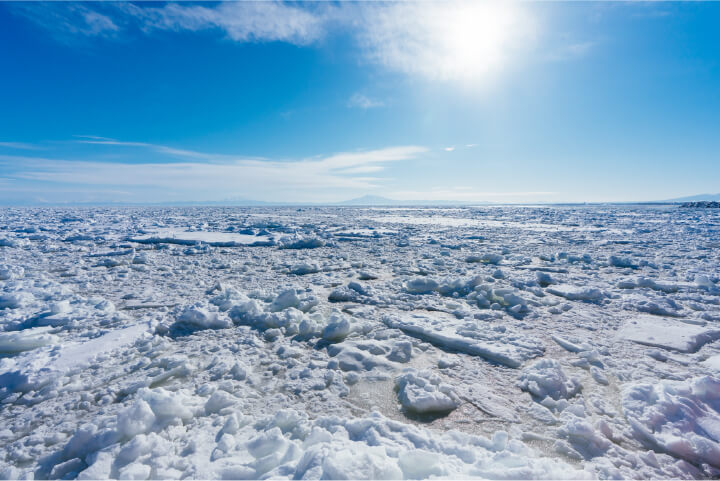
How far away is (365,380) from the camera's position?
2594mm

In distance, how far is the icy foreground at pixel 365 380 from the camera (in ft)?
5.68

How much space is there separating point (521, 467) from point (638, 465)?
2.38 feet

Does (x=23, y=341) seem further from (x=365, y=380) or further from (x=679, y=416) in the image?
(x=679, y=416)

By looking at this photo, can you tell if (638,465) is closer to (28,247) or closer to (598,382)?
(598,382)

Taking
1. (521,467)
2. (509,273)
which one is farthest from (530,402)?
(509,273)

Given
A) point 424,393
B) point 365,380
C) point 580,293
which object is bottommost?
point 365,380

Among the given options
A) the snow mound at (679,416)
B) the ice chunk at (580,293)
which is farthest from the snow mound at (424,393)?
the ice chunk at (580,293)

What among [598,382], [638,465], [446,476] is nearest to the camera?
[446,476]

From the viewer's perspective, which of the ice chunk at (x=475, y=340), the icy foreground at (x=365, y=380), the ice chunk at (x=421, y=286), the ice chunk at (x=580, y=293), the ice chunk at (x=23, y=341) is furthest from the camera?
the ice chunk at (x=421, y=286)

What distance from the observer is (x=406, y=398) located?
2248 millimetres

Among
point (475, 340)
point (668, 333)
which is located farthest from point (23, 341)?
point (668, 333)

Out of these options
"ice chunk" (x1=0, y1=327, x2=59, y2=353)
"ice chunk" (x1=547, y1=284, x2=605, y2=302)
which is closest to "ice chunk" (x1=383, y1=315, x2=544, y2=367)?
"ice chunk" (x1=547, y1=284, x2=605, y2=302)

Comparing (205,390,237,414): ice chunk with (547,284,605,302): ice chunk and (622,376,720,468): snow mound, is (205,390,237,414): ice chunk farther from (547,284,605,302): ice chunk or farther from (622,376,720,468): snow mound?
(547,284,605,302): ice chunk

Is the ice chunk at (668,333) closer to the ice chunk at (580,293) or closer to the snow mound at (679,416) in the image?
the ice chunk at (580,293)
